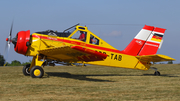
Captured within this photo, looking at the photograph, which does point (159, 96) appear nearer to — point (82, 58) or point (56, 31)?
point (82, 58)

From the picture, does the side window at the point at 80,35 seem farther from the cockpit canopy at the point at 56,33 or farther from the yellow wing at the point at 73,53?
the yellow wing at the point at 73,53

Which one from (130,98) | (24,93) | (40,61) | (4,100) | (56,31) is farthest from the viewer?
(56,31)

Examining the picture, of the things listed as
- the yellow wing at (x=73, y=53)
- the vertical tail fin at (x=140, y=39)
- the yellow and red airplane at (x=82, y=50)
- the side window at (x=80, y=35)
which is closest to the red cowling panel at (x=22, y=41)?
the yellow and red airplane at (x=82, y=50)

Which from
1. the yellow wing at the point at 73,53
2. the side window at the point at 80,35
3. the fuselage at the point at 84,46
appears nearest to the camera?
the yellow wing at the point at 73,53

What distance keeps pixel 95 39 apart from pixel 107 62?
154cm

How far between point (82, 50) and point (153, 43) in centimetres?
625

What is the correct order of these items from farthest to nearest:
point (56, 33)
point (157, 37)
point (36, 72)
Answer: point (157, 37), point (56, 33), point (36, 72)

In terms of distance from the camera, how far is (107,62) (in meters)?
12.5

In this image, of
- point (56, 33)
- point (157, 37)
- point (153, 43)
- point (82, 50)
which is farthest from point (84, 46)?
point (157, 37)

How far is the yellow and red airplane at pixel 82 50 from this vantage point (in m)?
10.5

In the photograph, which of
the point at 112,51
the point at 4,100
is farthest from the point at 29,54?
the point at 4,100

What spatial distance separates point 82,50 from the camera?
9.09 m

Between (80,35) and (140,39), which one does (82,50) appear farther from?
(140,39)

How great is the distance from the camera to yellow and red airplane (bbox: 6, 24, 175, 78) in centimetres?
1053
